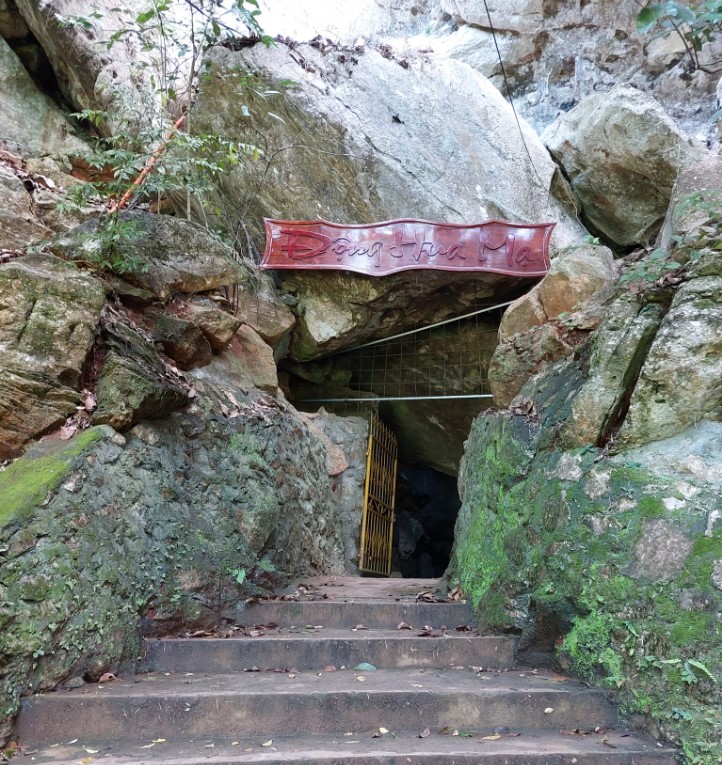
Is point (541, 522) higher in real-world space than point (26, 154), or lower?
lower

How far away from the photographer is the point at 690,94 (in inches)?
317

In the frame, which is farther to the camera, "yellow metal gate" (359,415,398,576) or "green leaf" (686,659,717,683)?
"yellow metal gate" (359,415,398,576)

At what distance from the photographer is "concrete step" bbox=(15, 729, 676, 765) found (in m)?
2.38

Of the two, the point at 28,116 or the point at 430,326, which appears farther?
the point at 430,326

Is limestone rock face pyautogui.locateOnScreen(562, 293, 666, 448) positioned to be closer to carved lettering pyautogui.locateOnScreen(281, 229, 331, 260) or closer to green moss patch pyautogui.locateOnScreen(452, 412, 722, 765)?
green moss patch pyautogui.locateOnScreen(452, 412, 722, 765)

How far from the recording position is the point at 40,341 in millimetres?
3551

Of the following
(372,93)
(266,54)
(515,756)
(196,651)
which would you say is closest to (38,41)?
(266,54)

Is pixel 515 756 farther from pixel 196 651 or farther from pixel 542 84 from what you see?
pixel 542 84

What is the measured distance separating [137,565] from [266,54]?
19.6ft

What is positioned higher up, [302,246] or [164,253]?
[302,246]

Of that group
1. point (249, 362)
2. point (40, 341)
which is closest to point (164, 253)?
point (249, 362)

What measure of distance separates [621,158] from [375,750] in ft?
23.9

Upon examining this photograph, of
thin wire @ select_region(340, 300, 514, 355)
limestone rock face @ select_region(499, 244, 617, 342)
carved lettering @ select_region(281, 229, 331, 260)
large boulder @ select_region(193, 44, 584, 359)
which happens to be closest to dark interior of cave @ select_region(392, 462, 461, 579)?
thin wire @ select_region(340, 300, 514, 355)

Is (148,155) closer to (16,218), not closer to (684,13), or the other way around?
(16,218)
